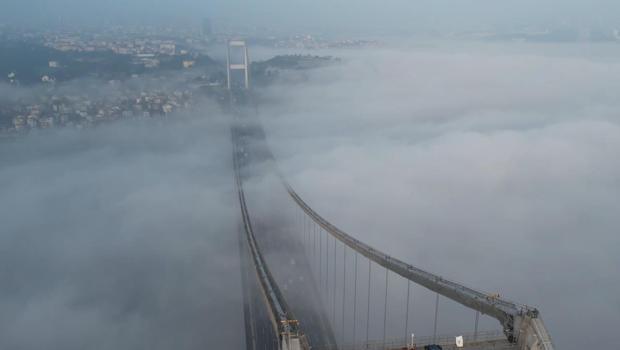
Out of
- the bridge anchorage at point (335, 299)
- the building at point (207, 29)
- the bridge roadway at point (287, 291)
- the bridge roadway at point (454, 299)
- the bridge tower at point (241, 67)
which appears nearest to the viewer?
the bridge roadway at point (454, 299)

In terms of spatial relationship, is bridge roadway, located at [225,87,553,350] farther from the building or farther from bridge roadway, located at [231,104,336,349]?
the building

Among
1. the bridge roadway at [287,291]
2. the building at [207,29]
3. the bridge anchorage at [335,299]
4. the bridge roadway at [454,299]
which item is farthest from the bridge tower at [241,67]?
the bridge roadway at [454,299]

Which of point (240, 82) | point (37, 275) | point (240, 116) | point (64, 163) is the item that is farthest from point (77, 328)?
point (240, 82)

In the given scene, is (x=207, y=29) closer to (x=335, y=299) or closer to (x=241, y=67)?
(x=241, y=67)

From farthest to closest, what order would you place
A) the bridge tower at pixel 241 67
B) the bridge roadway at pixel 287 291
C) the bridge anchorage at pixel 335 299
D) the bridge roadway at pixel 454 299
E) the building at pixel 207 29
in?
the building at pixel 207 29
the bridge tower at pixel 241 67
the bridge roadway at pixel 287 291
the bridge anchorage at pixel 335 299
the bridge roadway at pixel 454 299

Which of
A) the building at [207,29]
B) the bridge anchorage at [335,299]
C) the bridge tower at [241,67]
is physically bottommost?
the bridge anchorage at [335,299]

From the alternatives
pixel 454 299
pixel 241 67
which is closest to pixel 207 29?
pixel 241 67

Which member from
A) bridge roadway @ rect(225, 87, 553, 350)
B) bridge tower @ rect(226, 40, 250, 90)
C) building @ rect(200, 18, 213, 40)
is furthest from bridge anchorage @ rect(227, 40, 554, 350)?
A: building @ rect(200, 18, 213, 40)

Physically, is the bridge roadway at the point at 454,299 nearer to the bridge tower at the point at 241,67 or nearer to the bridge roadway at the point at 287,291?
the bridge roadway at the point at 287,291
